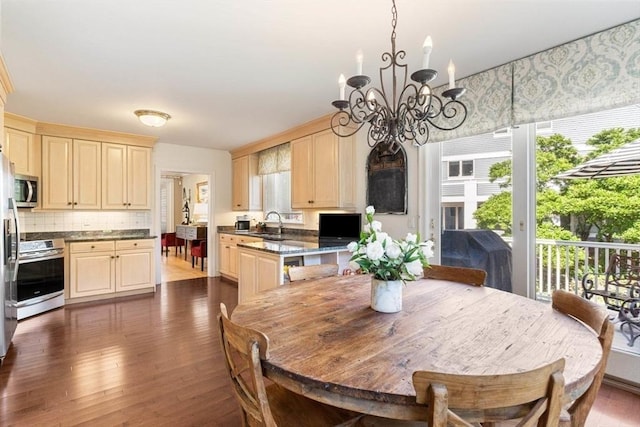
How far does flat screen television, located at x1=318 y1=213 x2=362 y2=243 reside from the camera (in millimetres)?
3863

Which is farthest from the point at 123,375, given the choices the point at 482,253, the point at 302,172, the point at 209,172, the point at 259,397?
the point at 209,172

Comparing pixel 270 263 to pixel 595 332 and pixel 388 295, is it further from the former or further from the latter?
pixel 595 332

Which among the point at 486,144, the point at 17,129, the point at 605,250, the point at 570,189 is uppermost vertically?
the point at 17,129

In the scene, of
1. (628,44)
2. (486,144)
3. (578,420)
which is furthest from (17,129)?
(628,44)

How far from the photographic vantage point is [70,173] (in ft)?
14.5

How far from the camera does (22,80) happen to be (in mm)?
2824

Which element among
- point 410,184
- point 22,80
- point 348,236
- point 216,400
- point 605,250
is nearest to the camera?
point 216,400

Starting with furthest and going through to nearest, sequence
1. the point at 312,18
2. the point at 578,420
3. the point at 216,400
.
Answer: the point at 216,400, the point at 312,18, the point at 578,420

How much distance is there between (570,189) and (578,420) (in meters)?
1.91

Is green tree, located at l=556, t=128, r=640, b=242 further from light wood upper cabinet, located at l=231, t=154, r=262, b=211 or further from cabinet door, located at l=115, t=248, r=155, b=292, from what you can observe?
cabinet door, located at l=115, t=248, r=155, b=292

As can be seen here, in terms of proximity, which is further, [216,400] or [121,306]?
[121,306]

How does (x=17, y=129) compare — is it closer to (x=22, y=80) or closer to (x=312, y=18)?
(x=22, y=80)

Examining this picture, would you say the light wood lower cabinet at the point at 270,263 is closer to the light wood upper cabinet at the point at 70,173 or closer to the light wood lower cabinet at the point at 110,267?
the light wood lower cabinet at the point at 110,267

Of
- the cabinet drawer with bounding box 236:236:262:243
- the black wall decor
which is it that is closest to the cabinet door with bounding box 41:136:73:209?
the cabinet drawer with bounding box 236:236:262:243
